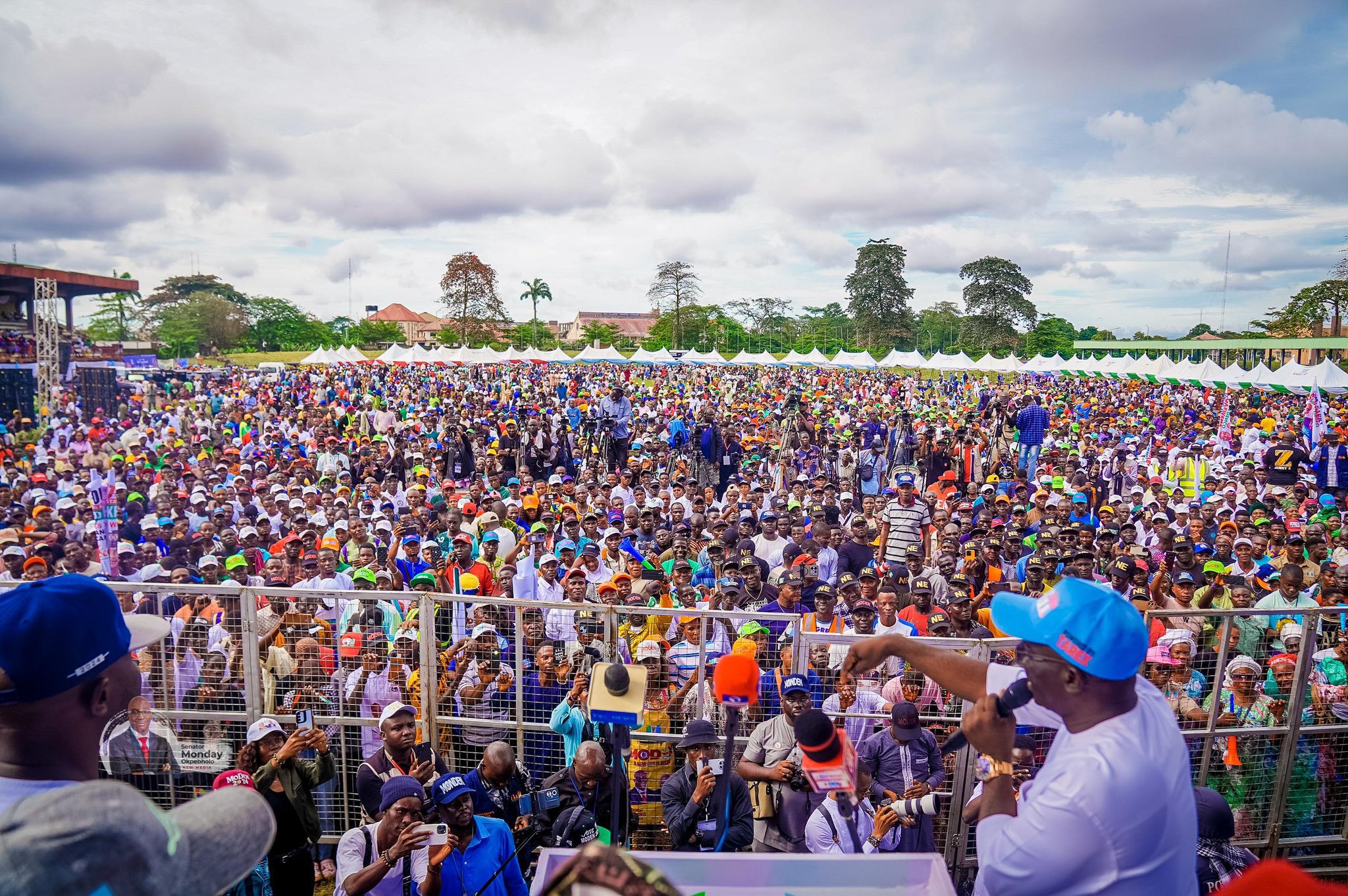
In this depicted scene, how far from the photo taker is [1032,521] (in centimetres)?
1146

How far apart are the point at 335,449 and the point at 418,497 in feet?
15.2

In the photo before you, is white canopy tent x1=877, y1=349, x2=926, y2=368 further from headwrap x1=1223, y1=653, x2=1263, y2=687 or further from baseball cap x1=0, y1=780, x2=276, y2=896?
baseball cap x1=0, y1=780, x2=276, y2=896

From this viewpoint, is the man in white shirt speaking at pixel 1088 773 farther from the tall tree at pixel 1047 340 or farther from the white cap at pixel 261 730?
the tall tree at pixel 1047 340

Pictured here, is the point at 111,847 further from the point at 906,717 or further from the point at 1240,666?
the point at 1240,666

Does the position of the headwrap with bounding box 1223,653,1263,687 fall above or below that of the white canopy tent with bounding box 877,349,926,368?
below

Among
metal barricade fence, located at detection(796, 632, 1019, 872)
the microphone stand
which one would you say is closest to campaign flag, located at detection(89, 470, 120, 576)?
metal barricade fence, located at detection(796, 632, 1019, 872)

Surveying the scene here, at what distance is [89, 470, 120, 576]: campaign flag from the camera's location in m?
8.99

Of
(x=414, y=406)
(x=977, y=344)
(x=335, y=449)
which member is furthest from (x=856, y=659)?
(x=977, y=344)

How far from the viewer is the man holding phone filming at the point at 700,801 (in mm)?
3961

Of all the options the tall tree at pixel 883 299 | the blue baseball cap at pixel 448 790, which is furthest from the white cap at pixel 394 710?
the tall tree at pixel 883 299

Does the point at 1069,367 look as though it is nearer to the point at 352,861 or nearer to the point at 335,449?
the point at 335,449

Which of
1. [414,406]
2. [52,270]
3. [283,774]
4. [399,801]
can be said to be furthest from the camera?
[52,270]

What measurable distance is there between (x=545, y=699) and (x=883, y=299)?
98.7 m

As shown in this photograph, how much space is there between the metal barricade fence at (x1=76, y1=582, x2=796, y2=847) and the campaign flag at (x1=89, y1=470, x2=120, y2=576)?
469 centimetres
